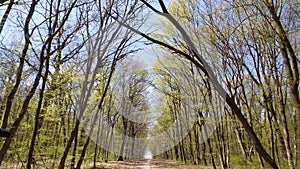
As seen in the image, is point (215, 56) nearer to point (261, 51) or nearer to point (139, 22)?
point (261, 51)

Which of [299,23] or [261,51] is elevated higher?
[299,23]

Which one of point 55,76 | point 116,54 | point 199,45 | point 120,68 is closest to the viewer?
point 55,76

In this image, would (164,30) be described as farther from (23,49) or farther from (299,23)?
(23,49)

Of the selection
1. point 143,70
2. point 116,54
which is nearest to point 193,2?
point 116,54

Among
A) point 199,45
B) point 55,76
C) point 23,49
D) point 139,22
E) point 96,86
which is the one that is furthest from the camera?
point 96,86

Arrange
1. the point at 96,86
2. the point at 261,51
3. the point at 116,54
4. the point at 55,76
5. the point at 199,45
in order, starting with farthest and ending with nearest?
1. the point at 96,86
2. the point at 116,54
3. the point at 199,45
4. the point at 261,51
5. the point at 55,76

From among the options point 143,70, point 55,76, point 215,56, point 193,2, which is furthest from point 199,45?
point 143,70

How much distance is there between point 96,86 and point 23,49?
816cm

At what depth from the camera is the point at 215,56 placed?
9.27 metres

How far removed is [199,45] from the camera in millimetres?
8742

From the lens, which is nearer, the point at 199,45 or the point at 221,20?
the point at 221,20

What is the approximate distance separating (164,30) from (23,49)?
20.8 ft

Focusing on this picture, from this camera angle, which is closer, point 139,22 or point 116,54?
point 139,22

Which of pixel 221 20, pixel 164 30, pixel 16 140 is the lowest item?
pixel 16 140
